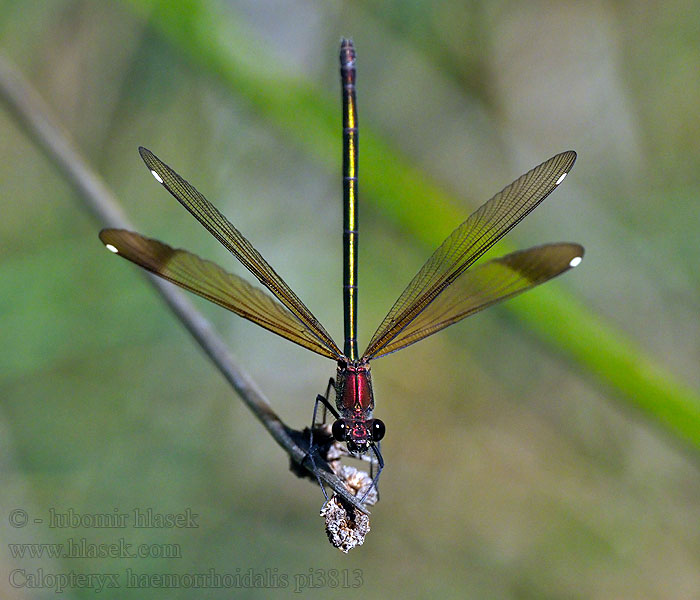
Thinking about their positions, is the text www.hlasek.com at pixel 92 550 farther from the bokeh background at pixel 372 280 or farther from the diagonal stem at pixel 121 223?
the diagonal stem at pixel 121 223

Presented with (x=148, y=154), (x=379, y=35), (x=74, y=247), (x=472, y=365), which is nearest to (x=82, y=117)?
(x=74, y=247)

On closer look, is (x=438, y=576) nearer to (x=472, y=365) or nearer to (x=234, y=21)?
(x=472, y=365)

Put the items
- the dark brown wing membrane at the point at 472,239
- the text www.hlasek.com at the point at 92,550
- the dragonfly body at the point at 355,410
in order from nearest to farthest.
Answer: the dragonfly body at the point at 355,410 → the dark brown wing membrane at the point at 472,239 → the text www.hlasek.com at the point at 92,550

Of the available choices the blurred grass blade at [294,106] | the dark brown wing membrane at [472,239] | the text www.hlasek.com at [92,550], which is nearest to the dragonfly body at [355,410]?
the dark brown wing membrane at [472,239]

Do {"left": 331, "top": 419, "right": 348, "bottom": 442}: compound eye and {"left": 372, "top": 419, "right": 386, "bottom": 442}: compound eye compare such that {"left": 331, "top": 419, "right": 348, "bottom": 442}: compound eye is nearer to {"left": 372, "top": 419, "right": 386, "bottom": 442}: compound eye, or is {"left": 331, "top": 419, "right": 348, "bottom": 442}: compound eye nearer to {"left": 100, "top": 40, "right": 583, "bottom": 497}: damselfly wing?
{"left": 100, "top": 40, "right": 583, "bottom": 497}: damselfly wing

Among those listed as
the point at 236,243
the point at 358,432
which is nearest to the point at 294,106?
the point at 236,243

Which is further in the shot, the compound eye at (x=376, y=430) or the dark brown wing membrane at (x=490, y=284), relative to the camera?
the dark brown wing membrane at (x=490, y=284)
